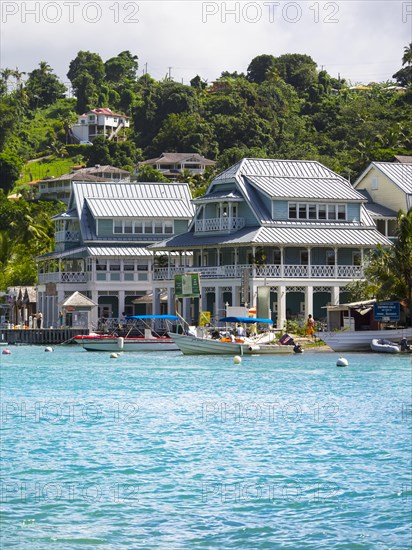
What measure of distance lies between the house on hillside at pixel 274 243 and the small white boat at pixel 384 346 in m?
9.99

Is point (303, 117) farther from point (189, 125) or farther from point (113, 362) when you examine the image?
point (113, 362)

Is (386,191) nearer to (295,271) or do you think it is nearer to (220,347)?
(295,271)

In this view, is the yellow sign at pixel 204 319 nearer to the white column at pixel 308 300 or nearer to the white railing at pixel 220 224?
the white column at pixel 308 300

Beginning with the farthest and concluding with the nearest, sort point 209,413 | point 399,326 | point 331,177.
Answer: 1. point 331,177
2. point 399,326
3. point 209,413

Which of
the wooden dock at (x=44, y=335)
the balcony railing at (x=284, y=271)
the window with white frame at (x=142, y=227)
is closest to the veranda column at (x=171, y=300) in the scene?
the balcony railing at (x=284, y=271)

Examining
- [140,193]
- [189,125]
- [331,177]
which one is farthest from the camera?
[189,125]

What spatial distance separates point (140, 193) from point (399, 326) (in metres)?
34.1

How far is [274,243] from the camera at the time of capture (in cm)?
8469

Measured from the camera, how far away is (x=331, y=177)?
9575 cm

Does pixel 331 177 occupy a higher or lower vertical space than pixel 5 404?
higher

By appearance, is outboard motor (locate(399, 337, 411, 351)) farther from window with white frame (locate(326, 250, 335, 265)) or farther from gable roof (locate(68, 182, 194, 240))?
gable roof (locate(68, 182, 194, 240))

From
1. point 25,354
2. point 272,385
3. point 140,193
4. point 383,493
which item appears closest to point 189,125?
point 140,193

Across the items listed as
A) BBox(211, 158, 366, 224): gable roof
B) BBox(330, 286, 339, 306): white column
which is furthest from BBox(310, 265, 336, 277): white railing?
BBox(211, 158, 366, 224): gable roof

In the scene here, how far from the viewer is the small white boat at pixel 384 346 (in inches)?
2916
